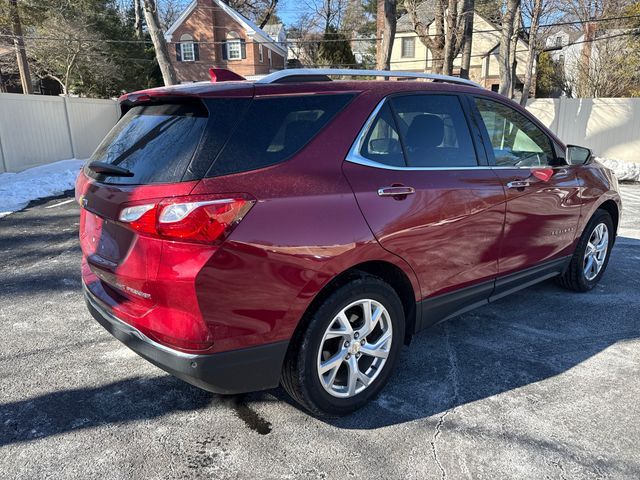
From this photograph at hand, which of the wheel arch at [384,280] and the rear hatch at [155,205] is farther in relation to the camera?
the wheel arch at [384,280]

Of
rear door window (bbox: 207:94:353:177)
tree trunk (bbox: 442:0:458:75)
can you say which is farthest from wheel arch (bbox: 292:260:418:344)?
tree trunk (bbox: 442:0:458:75)

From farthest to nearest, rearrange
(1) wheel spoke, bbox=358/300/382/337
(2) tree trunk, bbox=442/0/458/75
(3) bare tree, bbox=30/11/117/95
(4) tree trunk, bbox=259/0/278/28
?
(4) tree trunk, bbox=259/0/278/28
(3) bare tree, bbox=30/11/117/95
(2) tree trunk, bbox=442/0/458/75
(1) wheel spoke, bbox=358/300/382/337

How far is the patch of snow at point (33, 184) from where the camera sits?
9.07m

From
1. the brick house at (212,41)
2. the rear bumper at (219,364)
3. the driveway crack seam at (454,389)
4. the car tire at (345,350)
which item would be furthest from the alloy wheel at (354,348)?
the brick house at (212,41)

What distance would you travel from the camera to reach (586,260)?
455 centimetres

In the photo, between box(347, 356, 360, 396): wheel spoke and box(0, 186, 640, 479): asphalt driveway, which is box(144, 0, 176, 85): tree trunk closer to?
box(0, 186, 640, 479): asphalt driveway

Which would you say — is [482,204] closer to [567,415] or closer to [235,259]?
[567,415]

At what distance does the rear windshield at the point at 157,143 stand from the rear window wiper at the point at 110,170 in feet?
0.07

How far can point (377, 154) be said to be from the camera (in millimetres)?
2709

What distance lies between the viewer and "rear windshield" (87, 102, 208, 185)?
2248 mm

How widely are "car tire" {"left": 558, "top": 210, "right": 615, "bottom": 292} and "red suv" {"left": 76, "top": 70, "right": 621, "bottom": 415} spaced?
4.73 feet

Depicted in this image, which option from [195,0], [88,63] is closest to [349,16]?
[195,0]

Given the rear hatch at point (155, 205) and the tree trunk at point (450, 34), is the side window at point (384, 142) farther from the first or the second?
the tree trunk at point (450, 34)

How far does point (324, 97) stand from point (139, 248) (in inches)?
48.1
